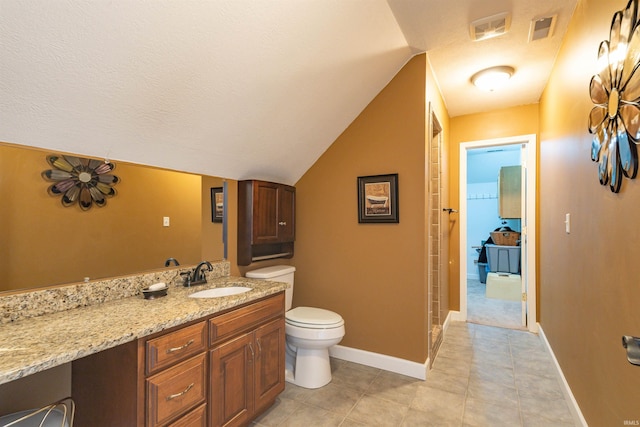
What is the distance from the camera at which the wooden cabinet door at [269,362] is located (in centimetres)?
176

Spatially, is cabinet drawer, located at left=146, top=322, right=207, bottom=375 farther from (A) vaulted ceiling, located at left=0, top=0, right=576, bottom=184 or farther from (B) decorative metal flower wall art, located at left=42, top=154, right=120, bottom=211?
(A) vaulted ceiling, located at left=0, top=0, right=576, bottom=184

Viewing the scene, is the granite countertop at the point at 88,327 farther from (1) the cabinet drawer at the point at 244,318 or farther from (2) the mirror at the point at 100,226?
(2) the mirror at the point at 100,226

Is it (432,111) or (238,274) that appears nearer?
(238,274)

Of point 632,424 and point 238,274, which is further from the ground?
point 238,274

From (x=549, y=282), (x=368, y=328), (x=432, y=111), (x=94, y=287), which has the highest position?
(x=432, y=111)

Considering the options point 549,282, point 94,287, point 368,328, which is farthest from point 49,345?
point 549,282

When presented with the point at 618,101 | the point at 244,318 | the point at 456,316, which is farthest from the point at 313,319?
the point at 456,316

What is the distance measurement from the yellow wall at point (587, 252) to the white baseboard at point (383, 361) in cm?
95

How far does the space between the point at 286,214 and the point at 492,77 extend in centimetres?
223

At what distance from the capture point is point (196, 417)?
137cm

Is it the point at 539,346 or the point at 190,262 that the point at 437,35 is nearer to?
the point at 190,262

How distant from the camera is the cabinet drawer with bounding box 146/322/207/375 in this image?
120 cm

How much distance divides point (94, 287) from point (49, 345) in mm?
581

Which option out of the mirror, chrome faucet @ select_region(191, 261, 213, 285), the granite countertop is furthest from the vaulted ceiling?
the granite countertop
